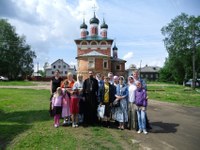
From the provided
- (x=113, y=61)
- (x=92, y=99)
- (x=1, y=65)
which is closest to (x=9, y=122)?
(x=92, y=99)

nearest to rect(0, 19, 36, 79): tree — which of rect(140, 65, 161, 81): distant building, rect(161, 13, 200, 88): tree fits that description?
rect(161, 13, 200, 88): tree

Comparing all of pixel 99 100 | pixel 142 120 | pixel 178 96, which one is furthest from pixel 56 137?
pixel 178 96

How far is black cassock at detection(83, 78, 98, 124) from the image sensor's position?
9203 mm

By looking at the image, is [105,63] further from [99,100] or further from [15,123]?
[99,100]

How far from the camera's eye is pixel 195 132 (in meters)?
9.28

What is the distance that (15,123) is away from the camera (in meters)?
9.91

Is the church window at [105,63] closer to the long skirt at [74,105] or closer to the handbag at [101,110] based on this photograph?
the handbag at [101,110]

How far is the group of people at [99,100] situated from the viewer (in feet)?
29.9

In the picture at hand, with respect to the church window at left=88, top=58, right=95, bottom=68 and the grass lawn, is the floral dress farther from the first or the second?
the church window at left=88, top=58, right=95, bottom=68

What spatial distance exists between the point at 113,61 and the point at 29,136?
160 ft

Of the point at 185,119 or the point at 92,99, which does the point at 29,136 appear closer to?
the point at 92,99

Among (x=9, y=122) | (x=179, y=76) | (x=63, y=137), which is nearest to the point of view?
(x=63, y=137)

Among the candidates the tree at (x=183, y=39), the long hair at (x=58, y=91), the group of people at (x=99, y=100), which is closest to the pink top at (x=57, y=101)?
the group of people at (x=99, y=100)

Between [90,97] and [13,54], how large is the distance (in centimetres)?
6087
